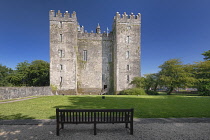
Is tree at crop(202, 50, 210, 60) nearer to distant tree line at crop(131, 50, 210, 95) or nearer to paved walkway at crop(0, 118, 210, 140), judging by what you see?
distant tree line at crop(131, 50, 210, 95)

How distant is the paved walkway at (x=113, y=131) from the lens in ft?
11.9

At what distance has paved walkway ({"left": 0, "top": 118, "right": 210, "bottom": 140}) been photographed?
3613 millimetres

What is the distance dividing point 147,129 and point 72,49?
21271mm

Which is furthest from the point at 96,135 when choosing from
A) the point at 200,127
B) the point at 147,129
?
the point at 200,127

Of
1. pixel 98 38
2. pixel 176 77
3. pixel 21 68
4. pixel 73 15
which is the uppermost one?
pixel 73 15

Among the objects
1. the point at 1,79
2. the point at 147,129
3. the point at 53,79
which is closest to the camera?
the point at 147,129

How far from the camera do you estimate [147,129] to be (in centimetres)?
420

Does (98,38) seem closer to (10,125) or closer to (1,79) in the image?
(10,125)

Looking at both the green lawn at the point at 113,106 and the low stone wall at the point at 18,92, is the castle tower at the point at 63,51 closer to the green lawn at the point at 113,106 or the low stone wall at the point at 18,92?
the low stone wall at the point at 18,92

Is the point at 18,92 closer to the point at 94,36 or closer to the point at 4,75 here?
the point at 94,36

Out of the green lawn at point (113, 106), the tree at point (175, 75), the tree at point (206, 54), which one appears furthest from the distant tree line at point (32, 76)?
the tree at point (206, 54)

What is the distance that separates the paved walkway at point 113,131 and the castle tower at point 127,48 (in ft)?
59.4

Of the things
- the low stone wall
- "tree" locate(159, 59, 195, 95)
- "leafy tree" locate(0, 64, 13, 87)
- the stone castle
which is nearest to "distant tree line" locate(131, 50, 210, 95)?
"tree" locate(159, 59, 195, 95)

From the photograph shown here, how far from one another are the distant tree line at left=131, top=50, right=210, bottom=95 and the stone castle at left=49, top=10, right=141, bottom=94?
9.62 ft
